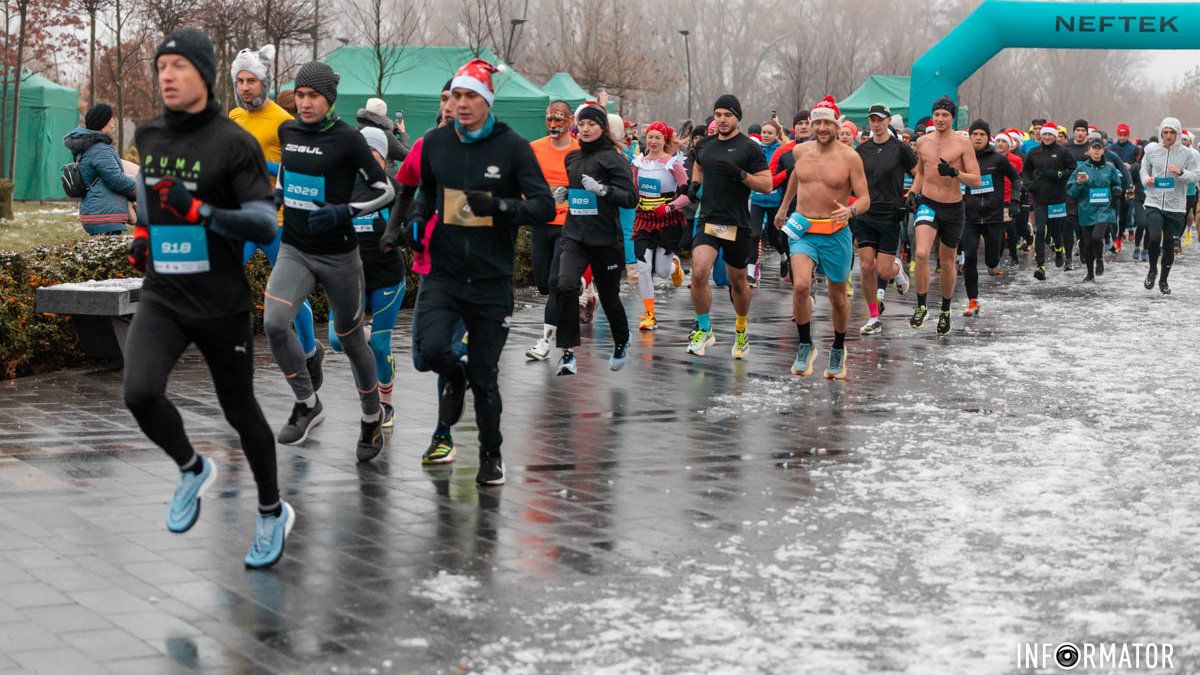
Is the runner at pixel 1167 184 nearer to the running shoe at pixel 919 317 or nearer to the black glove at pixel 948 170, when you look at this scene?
the running shoe at pixel 919 317

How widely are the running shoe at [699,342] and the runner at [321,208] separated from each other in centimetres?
476

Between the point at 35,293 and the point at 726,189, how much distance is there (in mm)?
4799

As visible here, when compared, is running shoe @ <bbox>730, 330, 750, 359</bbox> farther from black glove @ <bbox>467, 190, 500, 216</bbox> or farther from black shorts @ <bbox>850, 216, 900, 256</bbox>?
black glove @ <bbox>467, 190, 500, 216</bbox>

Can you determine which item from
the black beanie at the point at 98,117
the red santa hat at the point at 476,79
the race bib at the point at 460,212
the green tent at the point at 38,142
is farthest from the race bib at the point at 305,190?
the green tent at the point at 38,142

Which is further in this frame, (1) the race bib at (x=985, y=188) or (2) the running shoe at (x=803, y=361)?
(1) the race bib at (x=985, y=188)

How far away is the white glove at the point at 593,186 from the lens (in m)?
10.3

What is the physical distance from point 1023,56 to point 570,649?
10685 cm

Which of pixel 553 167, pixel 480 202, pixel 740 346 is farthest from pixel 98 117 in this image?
pixel 480 202

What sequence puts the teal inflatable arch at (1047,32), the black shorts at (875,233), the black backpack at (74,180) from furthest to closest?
the teal inflatable arch at (1047,32), the black shorts at (875,233), the black backpack at (74,180)

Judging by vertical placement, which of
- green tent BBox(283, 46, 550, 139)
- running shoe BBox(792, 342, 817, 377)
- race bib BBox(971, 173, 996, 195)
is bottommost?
running shoe BBox(792, 342, 817, 377)

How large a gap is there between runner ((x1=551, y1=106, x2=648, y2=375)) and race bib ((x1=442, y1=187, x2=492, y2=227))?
3629mm

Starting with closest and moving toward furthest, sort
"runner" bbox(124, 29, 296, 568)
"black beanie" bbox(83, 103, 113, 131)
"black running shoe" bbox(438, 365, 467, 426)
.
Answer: "runner" bbox(124, 29, 296, 568) → "black running shoe" bbox(438, 365, 467, 426) → "black beanie" bbox(83, 103, 113, 131)

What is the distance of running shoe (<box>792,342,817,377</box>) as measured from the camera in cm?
1147

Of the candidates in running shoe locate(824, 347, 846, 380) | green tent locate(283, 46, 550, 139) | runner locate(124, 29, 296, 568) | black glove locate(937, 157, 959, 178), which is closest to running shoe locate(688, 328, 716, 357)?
running shoe locate(824, 347, 846, 380)
